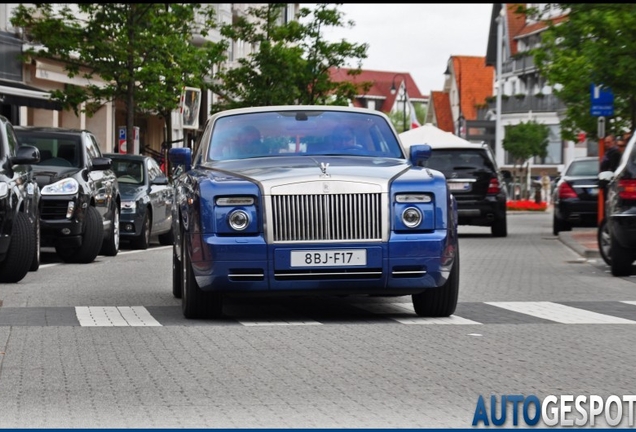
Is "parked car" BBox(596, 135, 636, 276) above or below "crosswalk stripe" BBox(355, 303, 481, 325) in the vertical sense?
above

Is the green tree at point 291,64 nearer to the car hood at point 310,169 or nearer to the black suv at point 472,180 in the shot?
the black suv at point 472,180

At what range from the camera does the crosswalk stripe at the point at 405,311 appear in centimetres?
1155

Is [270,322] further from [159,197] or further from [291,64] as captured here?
[291,64]

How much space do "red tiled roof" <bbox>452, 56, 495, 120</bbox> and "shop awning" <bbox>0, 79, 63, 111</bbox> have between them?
96.5 meters

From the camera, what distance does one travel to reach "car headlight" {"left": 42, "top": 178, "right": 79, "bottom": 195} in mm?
19906

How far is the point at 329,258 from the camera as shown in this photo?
11117 millimetres

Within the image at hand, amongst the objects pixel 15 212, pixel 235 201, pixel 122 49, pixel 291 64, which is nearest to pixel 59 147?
pixel 15 212

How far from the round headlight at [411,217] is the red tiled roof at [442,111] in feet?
459

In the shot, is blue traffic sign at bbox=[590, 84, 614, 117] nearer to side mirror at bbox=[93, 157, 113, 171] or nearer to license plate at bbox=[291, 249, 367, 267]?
side mirror at bbox=[93, 157, 113, 171]

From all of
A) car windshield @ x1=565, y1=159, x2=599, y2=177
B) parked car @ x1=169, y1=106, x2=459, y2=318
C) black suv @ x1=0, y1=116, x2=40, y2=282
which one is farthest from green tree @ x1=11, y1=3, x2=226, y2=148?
parked car @ x1=169, y1=106, x2=459, y2=318

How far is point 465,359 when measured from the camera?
9133mm

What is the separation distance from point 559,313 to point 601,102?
1399 cm

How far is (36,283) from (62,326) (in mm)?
5176

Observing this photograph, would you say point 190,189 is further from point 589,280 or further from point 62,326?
point 589,280
